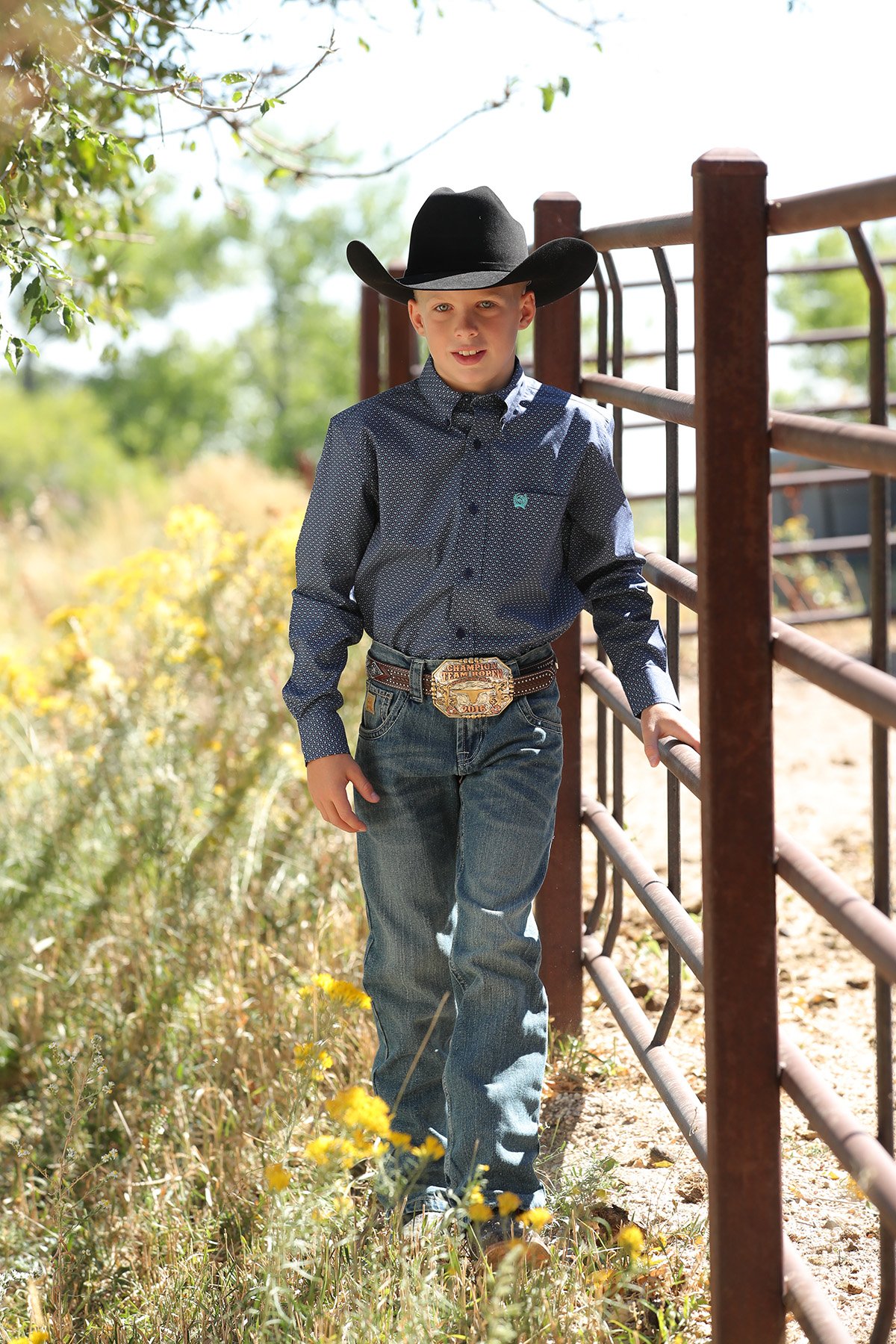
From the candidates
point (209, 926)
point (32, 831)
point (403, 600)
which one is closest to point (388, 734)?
point (403, 600)

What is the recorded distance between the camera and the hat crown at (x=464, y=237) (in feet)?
7.33

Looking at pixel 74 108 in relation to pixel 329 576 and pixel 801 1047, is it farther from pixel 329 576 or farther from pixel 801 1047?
pixel 801 1047

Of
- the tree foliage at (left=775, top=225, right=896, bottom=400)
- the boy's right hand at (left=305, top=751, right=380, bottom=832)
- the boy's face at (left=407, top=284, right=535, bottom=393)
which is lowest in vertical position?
the boy's right hand at (left=305, top=751, right=380, bottom=832)

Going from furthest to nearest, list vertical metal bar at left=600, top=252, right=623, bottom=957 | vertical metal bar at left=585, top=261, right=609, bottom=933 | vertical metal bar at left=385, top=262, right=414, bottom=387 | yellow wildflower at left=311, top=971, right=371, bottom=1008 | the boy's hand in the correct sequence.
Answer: vertical metal bar at left=385, top=262, right=414, bottom=387 → vertical metal bar at left=585, top=261, right=609, bottom=933 → vertical metal bar at left=600, top=252, right=623, bottom=957 → the boy's hand → yellow wildflower at left=311, top=971, right=371, bottom=1008

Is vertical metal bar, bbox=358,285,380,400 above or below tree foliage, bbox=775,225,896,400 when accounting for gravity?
below

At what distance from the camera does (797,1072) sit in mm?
1697

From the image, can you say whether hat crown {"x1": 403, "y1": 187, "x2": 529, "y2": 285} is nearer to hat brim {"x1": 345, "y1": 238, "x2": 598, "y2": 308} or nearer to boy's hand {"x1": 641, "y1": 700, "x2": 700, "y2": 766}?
hat brim {"x1": 345, "y1": 238, "x2": 598, "y2": 308}

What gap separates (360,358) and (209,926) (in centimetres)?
318

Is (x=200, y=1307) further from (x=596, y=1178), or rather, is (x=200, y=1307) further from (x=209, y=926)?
(x=209, y=926)

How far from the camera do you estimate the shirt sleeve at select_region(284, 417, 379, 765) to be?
2293 millimetres

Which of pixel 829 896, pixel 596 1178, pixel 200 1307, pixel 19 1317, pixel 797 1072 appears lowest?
pixel 19 1317

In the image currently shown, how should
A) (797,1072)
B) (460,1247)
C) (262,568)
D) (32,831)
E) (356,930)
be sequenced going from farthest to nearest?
(262,568)
(32,831)
(356,930)
(460,1247)
(797,1072)

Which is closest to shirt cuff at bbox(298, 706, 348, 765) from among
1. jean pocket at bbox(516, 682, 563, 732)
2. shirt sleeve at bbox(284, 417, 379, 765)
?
shirt sleeve at bbox(284, 417, 379, 765)

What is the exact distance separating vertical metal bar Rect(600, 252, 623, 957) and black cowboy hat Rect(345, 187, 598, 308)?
276 mm
